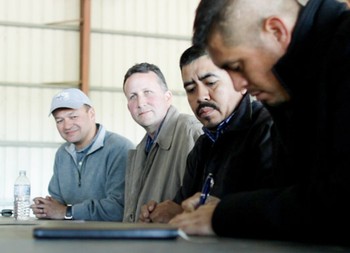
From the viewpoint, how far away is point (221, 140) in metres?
2.20

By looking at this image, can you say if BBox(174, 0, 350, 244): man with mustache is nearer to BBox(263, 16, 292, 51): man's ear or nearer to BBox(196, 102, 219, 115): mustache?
BBox(263, 16, 292, 51): man's ear

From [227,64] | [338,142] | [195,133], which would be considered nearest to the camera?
[338,142]

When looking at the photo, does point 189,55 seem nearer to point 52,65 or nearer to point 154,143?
point 154,143

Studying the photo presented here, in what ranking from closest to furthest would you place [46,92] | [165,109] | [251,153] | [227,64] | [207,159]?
[227,64] → [251,153] → [207,159] → [165,109] → [46,92]

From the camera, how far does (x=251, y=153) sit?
2045 millimetres

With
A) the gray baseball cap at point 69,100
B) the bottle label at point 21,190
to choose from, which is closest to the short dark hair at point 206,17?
the bottle label at point 21,190

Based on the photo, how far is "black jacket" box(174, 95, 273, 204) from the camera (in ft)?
6.50

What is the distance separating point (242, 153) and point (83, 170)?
1.98m

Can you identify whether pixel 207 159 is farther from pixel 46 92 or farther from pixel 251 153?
pixel 46 92

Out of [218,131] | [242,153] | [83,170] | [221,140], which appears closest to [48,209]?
[83,170]

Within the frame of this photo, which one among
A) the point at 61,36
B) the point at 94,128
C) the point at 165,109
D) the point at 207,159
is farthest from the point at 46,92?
the point at 207,159

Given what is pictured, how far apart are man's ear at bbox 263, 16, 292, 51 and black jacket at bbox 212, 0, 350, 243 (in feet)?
0.11

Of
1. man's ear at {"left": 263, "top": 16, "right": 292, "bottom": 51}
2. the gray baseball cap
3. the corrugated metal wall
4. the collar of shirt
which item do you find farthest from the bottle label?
the corrugated metal wall

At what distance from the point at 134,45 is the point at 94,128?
5.28 metres
